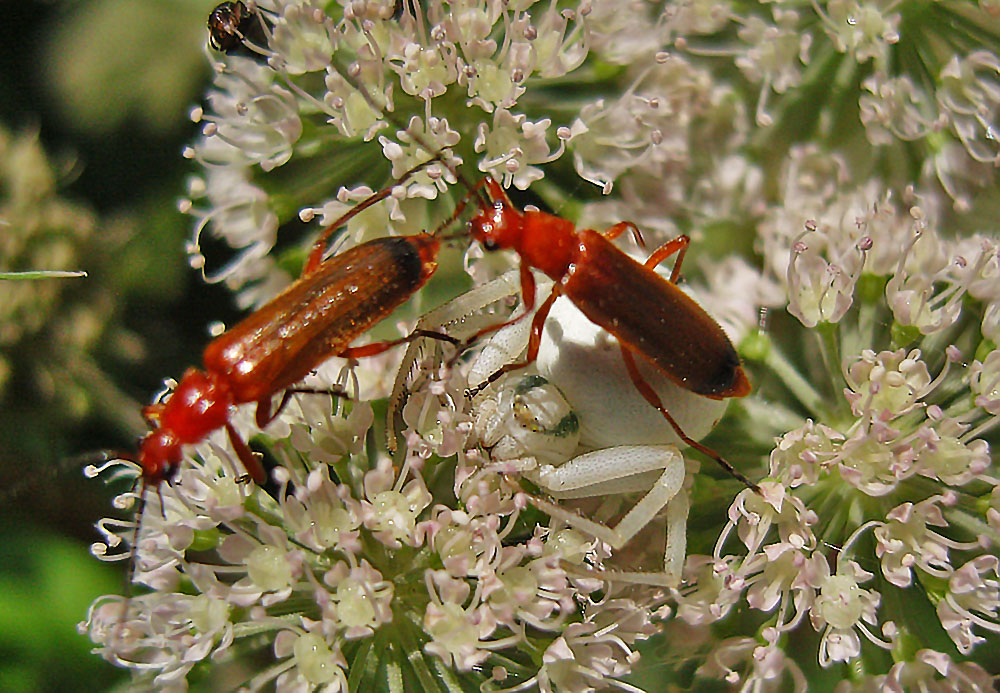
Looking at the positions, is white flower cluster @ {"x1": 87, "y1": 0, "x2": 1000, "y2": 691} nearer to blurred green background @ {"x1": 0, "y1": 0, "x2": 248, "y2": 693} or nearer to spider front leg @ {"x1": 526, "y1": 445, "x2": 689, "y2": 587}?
spider front leg @ {"x1": 526, "y1": 445, "x2": 689, "y2": 587}

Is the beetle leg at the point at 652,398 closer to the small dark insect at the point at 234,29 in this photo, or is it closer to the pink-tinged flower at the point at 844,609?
the pink-tinged flower at the point at 844,609

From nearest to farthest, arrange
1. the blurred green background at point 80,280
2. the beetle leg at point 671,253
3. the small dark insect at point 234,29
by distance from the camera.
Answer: the beetle leg at point 671,253
the small dark insect at point 234,29
the blurred green background at point 80,280

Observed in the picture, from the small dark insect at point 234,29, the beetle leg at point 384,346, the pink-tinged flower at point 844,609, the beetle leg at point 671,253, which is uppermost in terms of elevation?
the small dark insect at point 234,29

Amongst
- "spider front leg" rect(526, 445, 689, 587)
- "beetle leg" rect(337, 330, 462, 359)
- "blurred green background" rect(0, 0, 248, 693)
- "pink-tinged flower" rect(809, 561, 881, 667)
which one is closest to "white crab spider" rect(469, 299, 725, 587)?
"spider front leg" rect(526, 445, 689, 587)

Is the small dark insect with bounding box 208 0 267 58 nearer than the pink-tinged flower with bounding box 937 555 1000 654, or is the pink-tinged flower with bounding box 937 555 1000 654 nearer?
the pink-tinged flower with bounding box 937 555 1000 654

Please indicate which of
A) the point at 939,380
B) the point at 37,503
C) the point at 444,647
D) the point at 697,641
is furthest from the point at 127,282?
the point at 939,380

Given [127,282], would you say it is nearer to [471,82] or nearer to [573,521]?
[471,82]

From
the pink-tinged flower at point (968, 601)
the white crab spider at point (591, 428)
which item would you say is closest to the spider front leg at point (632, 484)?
the white crab spider at point (591, 428)
